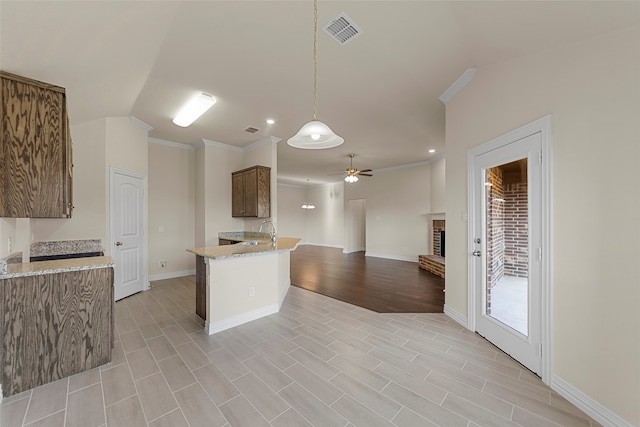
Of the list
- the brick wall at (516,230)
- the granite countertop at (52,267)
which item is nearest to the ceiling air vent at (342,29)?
the brick wall at (516,230)

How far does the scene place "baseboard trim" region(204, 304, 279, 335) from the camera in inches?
112

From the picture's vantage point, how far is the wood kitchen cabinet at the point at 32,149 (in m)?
1.87

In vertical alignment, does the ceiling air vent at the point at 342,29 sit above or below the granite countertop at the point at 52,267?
above

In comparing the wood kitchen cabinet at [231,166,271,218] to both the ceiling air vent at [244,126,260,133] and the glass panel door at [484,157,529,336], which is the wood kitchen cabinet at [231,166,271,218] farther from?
the glass panel door at [484,157,529,336]

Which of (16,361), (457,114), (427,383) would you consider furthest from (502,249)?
(16,361)

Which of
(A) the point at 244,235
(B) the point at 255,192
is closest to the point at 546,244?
(B) the point at 255,192

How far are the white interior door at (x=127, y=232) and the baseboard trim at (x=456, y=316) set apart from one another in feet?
16.2

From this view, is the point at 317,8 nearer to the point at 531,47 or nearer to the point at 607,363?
the point at 531,47

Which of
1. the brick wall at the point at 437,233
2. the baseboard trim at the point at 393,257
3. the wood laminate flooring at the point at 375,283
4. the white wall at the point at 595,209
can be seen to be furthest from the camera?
the baseboard trim at the point at 393,257

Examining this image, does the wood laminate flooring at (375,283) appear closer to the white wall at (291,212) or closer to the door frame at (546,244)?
the door frame at (546,244)

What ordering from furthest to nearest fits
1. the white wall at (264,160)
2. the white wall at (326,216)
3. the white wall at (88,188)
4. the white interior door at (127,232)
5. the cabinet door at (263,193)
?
the white wall at (326,216) < the white wall at (264,160) < the cabinet door at (263,193) < the white interior door at (127,232) < the white wall at (88,188)

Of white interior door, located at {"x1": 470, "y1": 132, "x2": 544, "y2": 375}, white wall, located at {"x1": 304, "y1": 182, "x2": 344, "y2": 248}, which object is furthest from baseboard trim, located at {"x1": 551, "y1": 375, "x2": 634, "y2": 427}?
white wall, located at {"x1": 304, "y1": 182, "x2": 344, "y2": 248}

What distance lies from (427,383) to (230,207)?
4915 millimetres

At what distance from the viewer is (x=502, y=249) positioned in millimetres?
2518
